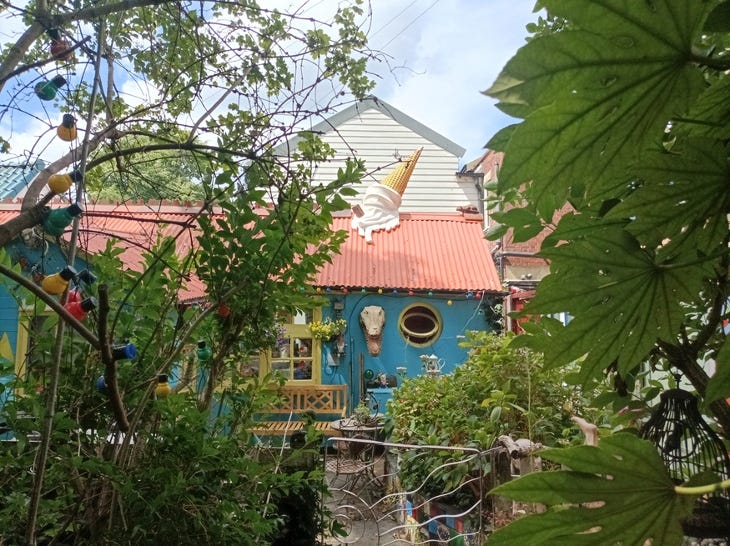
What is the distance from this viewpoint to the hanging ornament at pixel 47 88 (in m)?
1.37

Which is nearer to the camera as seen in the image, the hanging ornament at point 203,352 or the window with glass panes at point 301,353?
the hanging ornament at point 203,352

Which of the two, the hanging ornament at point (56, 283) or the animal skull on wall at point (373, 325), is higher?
the animal skull on wall at point (373, 325)

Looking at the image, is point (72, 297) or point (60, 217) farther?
point (72, 297)

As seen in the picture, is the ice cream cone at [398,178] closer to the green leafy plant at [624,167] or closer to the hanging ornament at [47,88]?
the hanging ornament at [47,88]

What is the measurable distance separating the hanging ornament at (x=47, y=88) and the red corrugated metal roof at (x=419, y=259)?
638 cm

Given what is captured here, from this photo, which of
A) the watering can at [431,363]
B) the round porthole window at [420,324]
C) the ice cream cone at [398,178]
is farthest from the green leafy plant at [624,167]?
the ice cream cone at [398,178]

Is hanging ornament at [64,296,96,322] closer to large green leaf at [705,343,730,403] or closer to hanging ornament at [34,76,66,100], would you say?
hanging ornament at [34,76,66,100]

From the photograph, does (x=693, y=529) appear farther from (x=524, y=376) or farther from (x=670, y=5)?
(x=524, y=376)

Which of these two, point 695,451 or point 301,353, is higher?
point 301,353

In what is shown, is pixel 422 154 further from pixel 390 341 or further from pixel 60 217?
pixel 60 217

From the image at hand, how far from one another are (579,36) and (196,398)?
1750mm

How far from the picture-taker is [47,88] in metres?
1.37

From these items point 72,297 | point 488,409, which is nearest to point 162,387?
point 72,297

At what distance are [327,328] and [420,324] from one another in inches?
61.9
